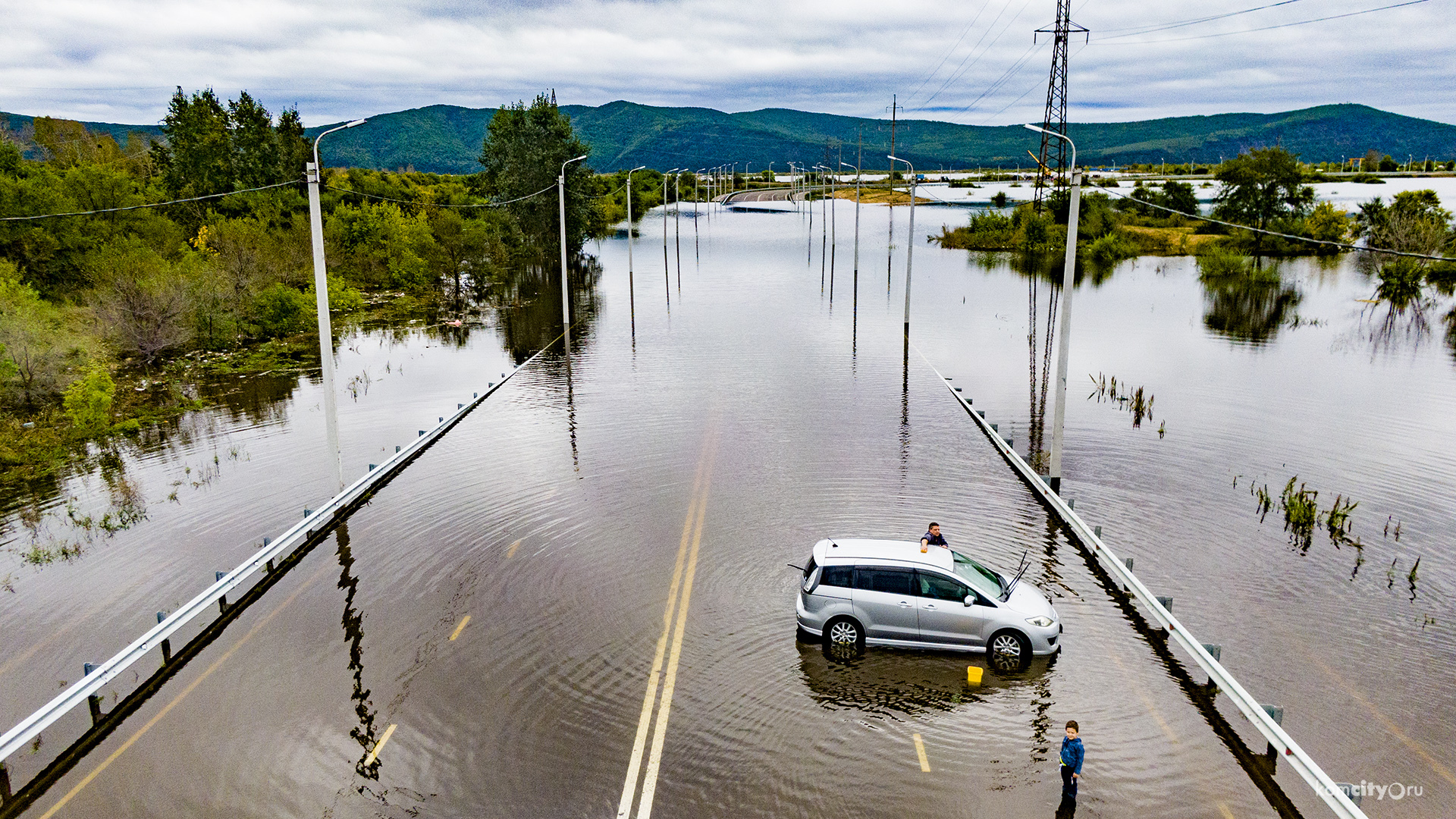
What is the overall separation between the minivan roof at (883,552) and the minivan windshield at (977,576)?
0.18 m

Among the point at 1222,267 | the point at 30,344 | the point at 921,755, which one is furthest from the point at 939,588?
the point at 1222,267

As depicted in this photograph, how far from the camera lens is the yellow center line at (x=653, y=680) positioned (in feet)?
32.4

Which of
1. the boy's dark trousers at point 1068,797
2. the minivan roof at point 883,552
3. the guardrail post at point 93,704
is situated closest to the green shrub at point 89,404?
the guardrail post at point 93,704

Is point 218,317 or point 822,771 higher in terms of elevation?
point 218,317

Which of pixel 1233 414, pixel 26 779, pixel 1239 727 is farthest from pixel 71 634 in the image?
pixel 1233 414

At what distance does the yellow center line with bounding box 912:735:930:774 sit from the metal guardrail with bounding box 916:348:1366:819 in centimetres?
399

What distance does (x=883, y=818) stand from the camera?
9398 mm

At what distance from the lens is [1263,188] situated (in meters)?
85.8

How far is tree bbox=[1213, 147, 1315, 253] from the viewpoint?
84.3 m

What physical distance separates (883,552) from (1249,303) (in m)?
49.2

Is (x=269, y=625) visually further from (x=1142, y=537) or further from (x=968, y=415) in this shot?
(x=968, y=415)

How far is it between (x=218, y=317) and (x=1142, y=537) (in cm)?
4107

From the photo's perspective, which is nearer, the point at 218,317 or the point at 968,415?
the point at 968,415

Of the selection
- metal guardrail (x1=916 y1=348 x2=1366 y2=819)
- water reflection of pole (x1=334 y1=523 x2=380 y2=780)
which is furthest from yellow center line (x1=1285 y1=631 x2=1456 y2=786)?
water reflection of pole (x1=334 y1=523 x2=380 y2=780)
